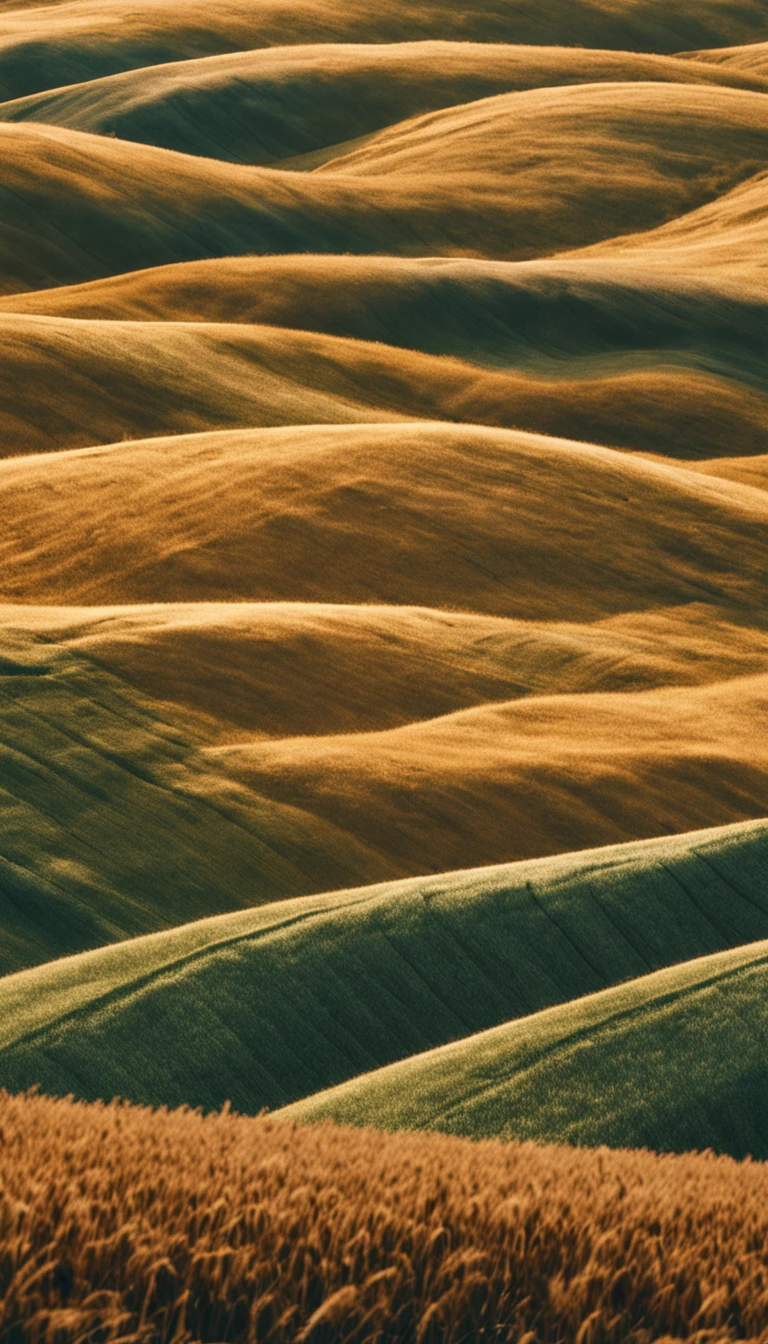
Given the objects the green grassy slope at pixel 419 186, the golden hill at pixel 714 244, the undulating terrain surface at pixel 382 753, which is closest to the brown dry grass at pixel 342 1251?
the undulating terrain surface at pixel 382 753

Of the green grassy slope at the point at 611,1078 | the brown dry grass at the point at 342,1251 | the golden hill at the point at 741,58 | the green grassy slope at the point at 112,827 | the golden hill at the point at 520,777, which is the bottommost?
the golden hill at the point at 520,777

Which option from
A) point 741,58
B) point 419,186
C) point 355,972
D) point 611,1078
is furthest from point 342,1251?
point 741,58

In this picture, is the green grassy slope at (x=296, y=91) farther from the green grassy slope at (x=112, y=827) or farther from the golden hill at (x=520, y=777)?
the green grassy slope at (x=112, y=827)

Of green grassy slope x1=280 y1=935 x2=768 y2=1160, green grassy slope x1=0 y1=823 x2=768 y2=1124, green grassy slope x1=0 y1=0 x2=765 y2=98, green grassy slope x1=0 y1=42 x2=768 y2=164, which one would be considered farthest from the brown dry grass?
Result: green grassy slope x1=0 y1=0 x2=765 y2=98

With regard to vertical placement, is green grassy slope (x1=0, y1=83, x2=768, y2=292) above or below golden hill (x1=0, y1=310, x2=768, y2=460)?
above

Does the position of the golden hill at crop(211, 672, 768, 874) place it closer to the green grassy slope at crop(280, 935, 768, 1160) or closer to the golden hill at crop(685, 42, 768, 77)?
the green grassy slope at crop(280, 935, 768, 1160)

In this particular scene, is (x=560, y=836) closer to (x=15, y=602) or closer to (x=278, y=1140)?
(x=15, y=602)
